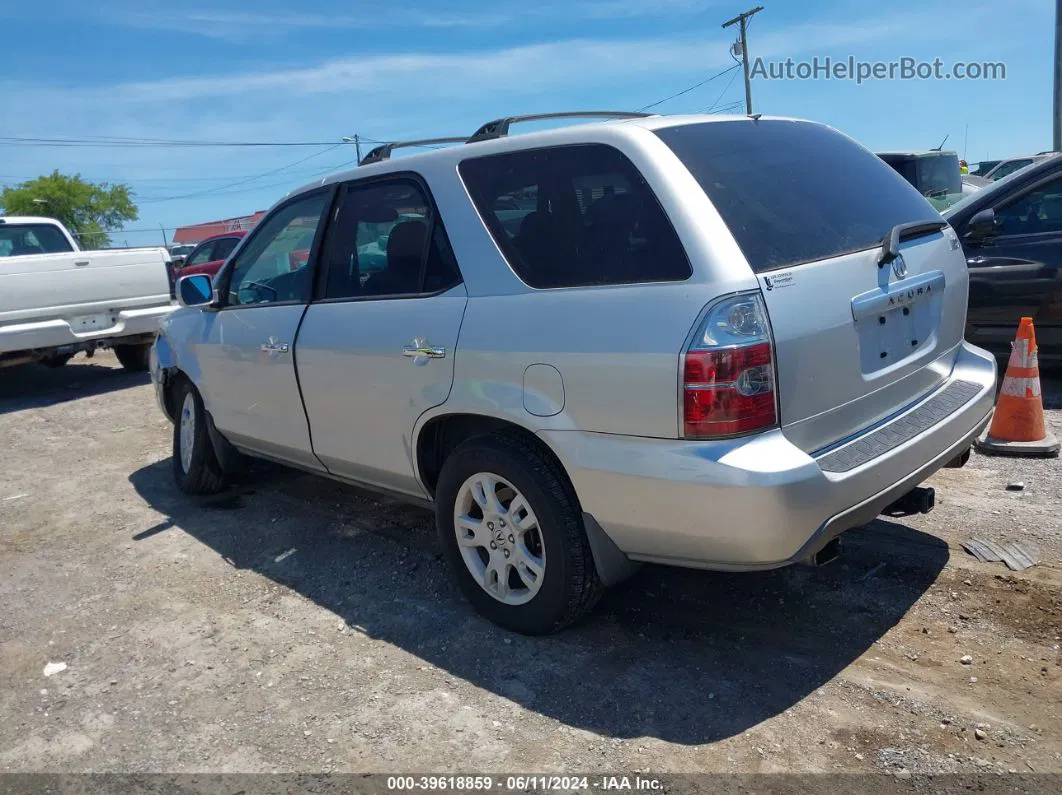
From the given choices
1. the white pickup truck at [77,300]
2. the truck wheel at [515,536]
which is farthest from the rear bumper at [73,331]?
the truck wheel at [515,536]

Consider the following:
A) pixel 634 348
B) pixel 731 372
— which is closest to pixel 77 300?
pixel 634 348

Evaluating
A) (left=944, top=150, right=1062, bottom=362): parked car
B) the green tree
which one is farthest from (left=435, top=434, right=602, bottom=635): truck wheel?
the green tree

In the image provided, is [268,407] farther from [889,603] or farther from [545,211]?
[889,603]

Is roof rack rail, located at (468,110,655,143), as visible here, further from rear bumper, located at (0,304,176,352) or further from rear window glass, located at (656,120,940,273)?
rear bumper, located at (0,304,176,352)

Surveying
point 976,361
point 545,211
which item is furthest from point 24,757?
point 976,361

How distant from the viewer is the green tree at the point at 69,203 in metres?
62.9

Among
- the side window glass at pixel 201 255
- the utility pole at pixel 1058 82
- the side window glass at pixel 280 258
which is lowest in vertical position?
the side window glass at pixel 280 258

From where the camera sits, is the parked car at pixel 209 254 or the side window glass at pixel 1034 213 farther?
the parked car at pixel 209 254

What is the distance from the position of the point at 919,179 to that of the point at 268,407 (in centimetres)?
1156

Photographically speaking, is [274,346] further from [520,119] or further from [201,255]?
[201,255]

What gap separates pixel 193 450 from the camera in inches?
216

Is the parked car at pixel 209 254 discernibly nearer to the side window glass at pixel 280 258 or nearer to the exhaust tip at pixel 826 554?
the side window glass at pixel 280 258

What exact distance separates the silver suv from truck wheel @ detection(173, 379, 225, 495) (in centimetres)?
156

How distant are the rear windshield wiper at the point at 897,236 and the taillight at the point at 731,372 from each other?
2.38ft
